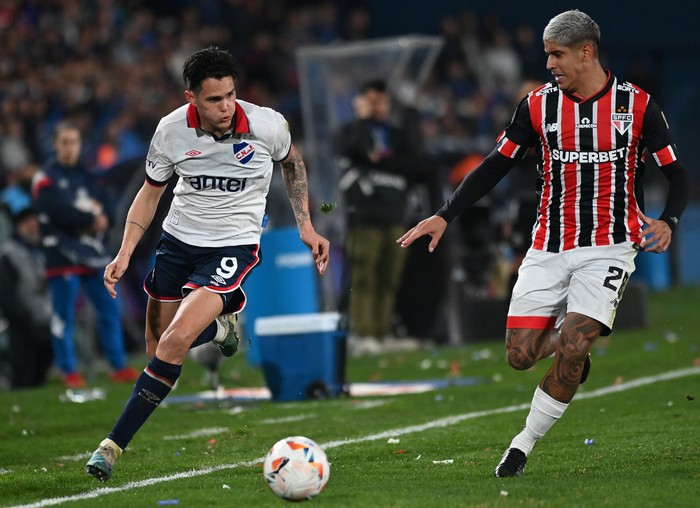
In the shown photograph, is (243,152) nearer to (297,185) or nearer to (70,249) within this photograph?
(297,185)

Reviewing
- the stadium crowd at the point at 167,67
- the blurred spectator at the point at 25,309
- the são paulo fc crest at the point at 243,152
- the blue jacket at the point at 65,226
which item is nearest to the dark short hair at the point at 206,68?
the são paulo fc crest at the point at 243,152

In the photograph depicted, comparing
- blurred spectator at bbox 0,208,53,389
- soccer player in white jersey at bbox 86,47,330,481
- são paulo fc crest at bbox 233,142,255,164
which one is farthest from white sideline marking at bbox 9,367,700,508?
blurred spectator at bbox 0,208,53,389

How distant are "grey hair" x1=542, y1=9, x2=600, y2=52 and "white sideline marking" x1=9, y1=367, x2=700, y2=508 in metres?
2.69

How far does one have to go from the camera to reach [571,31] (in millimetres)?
6160

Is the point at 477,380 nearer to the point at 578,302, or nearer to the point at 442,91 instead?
the point at 578,302

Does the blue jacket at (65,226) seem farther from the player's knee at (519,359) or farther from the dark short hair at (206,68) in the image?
the player's knee at (519,359)

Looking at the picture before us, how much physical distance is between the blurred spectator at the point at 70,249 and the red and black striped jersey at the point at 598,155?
6.30 metres

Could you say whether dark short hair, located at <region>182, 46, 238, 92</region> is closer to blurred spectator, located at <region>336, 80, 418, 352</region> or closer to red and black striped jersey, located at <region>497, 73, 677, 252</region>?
red and black striped jersey, located at <region>497, 73, 677, 252</region>

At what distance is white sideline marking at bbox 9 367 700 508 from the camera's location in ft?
19.1

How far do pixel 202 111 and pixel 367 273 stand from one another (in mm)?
7089

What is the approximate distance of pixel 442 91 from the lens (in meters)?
22.0

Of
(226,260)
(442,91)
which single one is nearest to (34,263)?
(226,260)

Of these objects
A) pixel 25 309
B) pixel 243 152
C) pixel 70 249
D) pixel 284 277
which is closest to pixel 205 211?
pixel 243 152

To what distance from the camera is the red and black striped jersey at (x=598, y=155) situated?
244 inches
